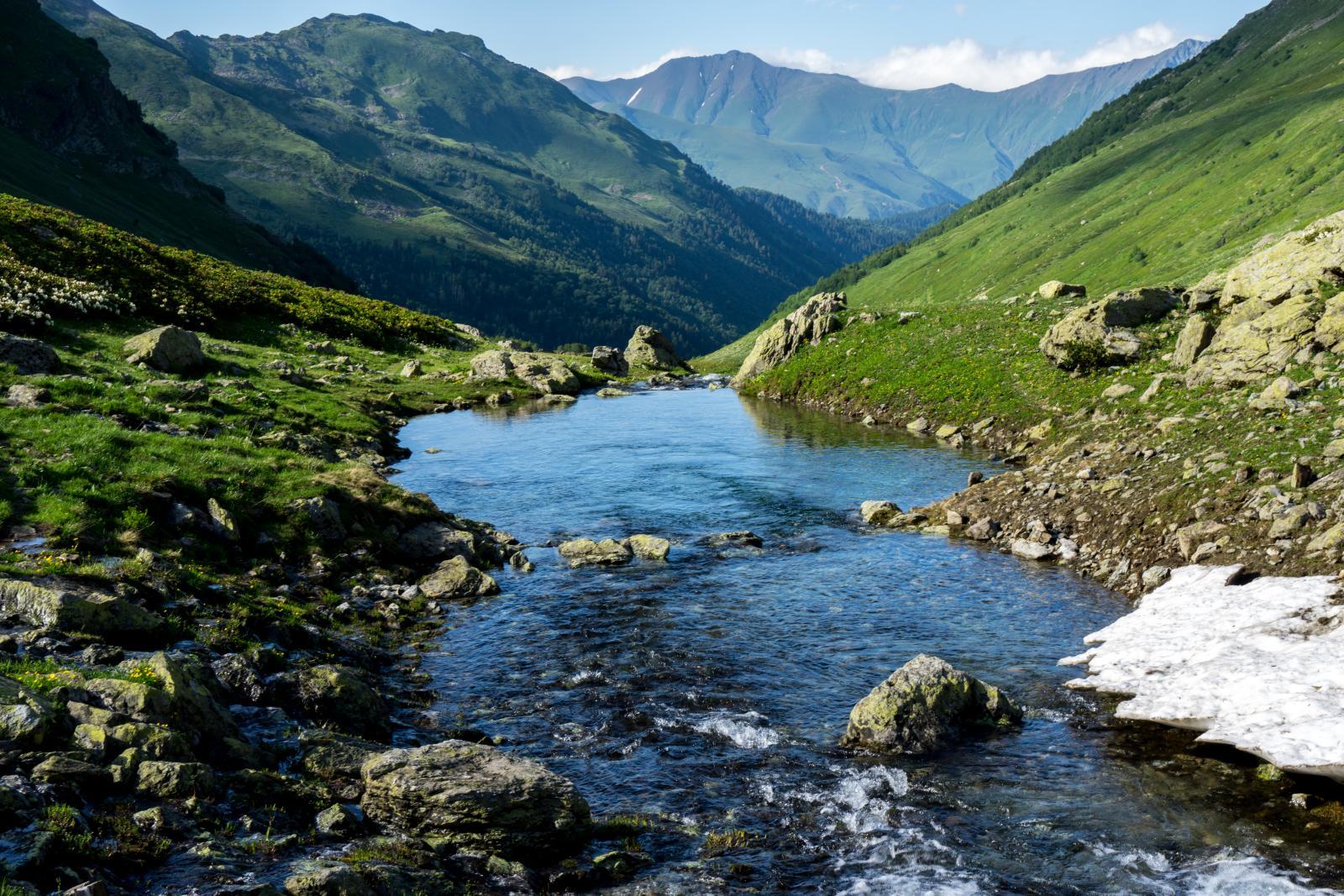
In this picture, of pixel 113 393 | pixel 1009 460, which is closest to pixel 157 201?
pixel 113 393

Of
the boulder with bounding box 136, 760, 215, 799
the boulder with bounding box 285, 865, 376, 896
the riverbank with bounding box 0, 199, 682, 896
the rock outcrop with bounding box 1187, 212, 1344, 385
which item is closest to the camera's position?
the boulder with bounding box 285, 865, 376, 896

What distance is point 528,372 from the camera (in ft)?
302

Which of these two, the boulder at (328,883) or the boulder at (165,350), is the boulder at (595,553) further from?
the boulder at (165,350)

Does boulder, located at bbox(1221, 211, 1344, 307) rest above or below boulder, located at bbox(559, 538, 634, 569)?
above

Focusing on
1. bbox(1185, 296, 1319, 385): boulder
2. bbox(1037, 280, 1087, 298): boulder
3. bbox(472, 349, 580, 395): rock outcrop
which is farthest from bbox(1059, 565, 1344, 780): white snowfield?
bbox(472, 349, 580, 395): rock outcrop

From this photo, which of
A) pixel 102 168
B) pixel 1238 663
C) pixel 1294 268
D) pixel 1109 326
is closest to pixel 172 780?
pixel 1238 663

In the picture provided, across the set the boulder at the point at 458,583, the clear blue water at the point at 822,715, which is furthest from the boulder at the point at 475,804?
the boulder at the point at 458,583

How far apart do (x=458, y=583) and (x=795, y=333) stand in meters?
63.6

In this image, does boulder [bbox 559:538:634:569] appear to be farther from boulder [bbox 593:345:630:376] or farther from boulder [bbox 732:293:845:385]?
boulder [bbox 593:345:630:376]

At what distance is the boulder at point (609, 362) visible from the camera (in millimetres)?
116188

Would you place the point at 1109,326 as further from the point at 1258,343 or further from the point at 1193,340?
the point at 1258,343

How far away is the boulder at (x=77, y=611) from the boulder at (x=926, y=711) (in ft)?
51.4

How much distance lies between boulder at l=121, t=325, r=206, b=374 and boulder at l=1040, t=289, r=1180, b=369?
178 feet

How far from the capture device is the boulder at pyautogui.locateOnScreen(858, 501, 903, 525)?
36.2 meters
